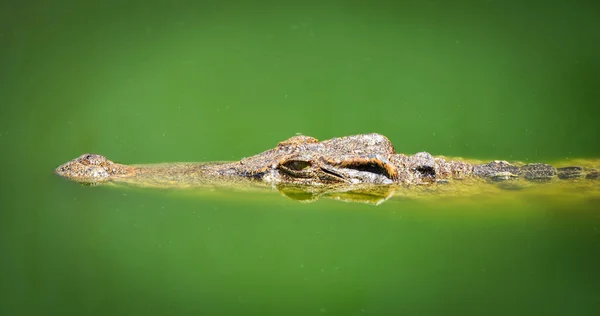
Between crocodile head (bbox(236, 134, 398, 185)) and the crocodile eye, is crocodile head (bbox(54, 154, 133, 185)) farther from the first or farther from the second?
the crocodile eye

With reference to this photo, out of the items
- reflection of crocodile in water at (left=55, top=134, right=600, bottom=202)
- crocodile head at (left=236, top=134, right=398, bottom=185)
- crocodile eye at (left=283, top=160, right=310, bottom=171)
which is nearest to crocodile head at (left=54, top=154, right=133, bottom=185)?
reflection of crocodile in water at (left=55, top=134, right=600, bottom=202)

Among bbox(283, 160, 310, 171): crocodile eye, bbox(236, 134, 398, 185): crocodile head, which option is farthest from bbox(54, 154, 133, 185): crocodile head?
bbox(283, 160, 310, 171): crocodile eye

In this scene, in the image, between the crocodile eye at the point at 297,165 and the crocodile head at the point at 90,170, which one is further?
the crocodile head at the point at 90,170

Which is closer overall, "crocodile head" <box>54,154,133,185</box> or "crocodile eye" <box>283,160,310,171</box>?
"crocodile eye" <box>283,160,310,171</box>

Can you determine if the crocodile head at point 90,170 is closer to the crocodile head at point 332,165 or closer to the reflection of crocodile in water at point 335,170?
the reflection of crocodile in water at point 335,170

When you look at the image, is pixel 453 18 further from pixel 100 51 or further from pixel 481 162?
pixel 100 51

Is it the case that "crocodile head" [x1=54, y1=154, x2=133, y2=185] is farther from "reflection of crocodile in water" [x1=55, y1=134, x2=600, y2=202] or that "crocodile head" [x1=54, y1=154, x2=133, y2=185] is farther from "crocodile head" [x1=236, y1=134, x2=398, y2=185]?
"crocodile head" [x1=236, y1=134, x2=398, y2=185]

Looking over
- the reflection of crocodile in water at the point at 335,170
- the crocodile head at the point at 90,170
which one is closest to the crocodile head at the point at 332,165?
the reflection of crocodile in water at the point at 335,170
